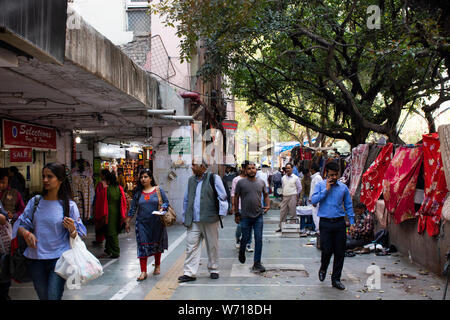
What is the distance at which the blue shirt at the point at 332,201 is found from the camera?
644cm

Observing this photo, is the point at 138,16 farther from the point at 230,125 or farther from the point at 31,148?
the point at 230,125

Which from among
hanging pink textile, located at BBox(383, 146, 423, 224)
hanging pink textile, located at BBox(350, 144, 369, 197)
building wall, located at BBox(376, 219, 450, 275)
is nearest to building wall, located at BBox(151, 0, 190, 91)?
hanging pink textile, located at BBox(350, 144, 369, 197)

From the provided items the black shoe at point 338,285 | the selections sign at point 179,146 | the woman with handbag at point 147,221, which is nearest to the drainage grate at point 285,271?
the black shoe at point 338,285

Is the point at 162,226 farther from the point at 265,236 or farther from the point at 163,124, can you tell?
the point at 163,124

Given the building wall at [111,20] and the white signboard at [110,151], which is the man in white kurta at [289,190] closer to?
the building wall at [111,20]

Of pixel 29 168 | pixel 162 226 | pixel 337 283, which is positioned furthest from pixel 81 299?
pixel 29 168

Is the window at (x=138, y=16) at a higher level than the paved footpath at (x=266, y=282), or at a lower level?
higher

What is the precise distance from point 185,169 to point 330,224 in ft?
26.0

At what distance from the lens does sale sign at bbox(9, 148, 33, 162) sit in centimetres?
1072

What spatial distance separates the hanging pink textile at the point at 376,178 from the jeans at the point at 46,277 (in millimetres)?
7528

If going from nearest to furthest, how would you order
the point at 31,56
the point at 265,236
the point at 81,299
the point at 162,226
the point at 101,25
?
the point at 31,56, the point at 81,299, the point at 162,226, the point at 265,236, the point at 101,25

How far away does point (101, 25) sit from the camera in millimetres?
15547

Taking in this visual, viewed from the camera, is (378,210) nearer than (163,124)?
Yes

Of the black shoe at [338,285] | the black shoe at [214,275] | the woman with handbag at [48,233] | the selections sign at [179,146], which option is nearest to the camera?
the woman with handbag at [48,233]
